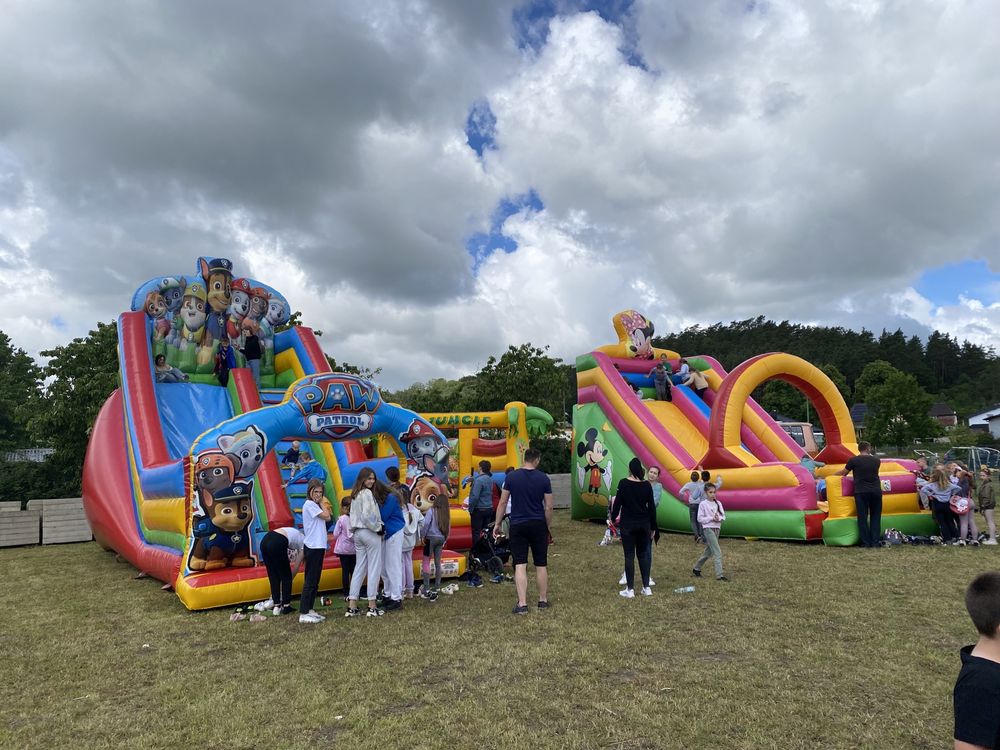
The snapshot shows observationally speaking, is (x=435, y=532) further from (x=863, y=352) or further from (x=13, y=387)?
(x=863, y=352)

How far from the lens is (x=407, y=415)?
26.7 ft

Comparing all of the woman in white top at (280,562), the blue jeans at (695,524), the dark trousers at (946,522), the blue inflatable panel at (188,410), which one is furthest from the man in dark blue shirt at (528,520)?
the dark trousers at (946,522)

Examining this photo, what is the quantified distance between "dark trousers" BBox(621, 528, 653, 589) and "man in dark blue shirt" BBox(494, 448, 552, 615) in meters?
0.85

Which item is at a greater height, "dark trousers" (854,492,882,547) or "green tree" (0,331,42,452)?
"green tree" (0,331,42,452)

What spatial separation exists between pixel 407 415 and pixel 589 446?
18.9ft

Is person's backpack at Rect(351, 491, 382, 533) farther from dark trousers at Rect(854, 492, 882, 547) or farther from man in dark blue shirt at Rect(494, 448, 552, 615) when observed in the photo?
dark trousers at Rect(854, 492, 882, 547)

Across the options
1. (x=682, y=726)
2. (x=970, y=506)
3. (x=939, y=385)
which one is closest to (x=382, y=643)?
(x=682, y=726)

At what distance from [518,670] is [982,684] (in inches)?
121

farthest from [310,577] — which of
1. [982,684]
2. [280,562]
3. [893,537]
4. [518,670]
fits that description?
[893,537]

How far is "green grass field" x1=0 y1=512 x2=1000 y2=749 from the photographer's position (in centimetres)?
342

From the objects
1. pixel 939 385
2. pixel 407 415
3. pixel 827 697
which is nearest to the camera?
pixel 827 697

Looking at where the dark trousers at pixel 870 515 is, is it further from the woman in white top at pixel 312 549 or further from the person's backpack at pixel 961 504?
the woman in white top at pixel 312 549

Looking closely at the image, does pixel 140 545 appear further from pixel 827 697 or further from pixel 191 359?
pixel 827 697

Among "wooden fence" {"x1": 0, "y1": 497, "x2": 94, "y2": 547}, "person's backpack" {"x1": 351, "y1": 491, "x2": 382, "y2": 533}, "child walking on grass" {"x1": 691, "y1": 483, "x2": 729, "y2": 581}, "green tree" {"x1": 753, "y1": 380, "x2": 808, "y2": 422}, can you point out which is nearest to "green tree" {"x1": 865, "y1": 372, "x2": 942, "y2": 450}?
"green tree" {"x1": 753, "y1": 380, "x2": 808, "y2": 422}
